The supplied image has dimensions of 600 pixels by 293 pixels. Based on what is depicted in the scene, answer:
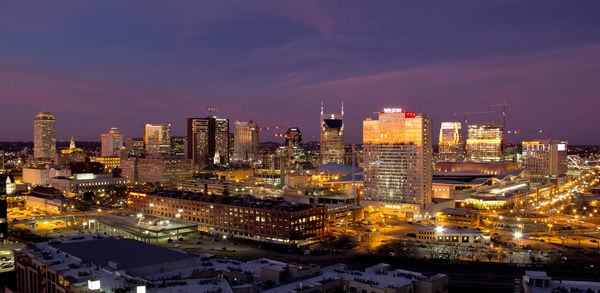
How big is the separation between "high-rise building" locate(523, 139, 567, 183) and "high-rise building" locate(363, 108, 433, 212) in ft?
210

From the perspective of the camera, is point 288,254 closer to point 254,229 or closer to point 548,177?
point 254,229

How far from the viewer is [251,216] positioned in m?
68.4

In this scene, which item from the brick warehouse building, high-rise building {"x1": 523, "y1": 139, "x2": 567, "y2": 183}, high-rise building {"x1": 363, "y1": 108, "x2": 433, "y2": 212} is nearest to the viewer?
the brick warehouse building

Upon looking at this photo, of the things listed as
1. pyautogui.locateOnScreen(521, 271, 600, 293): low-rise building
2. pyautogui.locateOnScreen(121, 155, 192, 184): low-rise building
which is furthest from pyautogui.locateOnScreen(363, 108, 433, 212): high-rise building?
pyautogui.locateOnScreen(121, 155, 192, 184): low-rise building

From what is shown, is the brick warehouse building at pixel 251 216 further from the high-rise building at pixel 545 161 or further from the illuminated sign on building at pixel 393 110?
the high-rise building at pixel 545 161

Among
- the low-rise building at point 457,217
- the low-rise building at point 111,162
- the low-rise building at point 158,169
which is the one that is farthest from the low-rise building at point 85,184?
the low-rise building at point 457,217

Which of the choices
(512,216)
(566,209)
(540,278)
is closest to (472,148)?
(566,209)

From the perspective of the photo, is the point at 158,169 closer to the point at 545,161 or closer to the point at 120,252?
the point at 545,161

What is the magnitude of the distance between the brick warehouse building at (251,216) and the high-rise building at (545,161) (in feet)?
303

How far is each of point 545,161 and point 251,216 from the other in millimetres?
104137

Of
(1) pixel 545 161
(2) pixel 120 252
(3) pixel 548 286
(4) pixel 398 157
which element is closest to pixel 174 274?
(2) pixel 120 252

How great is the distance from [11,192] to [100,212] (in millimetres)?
29067

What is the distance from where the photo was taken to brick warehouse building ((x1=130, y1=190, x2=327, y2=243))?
65000 millimetres

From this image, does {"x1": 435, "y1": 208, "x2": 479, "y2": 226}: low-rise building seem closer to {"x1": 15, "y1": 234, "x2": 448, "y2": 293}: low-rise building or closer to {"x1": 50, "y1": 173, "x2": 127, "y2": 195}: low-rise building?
{"x1": 15, "y1": 234, "x2": 448, "y2": 293}: low-rise building
